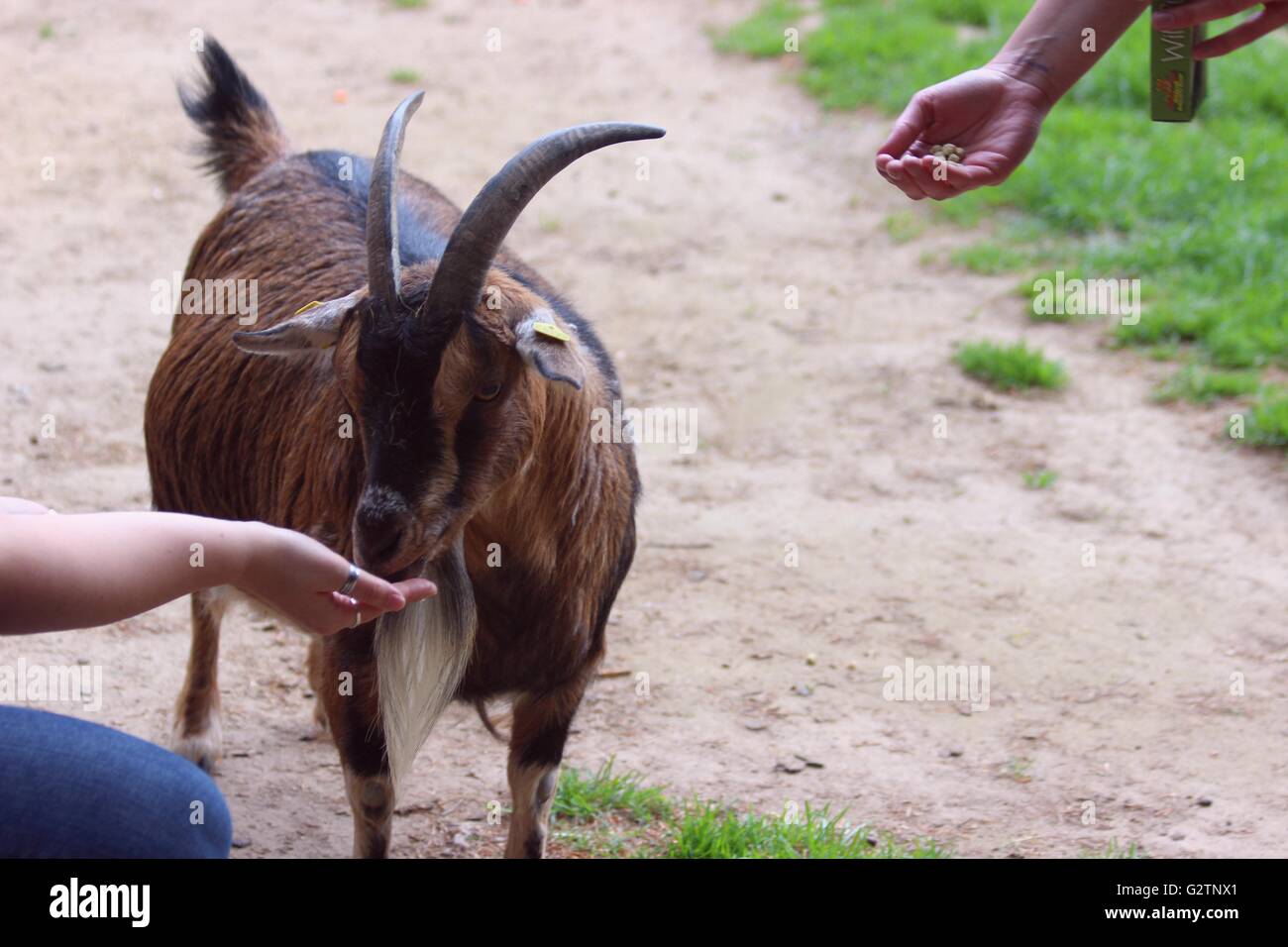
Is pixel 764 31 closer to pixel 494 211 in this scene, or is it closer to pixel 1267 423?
pixel 1267 423

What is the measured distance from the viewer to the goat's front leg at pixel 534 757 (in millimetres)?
3398

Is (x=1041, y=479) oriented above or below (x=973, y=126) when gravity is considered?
below

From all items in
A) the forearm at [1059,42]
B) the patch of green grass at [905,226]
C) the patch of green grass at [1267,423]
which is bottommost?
the patch of green grass at [1267,423]

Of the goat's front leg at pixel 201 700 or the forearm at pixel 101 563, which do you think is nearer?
the forearm at pixel 101 563

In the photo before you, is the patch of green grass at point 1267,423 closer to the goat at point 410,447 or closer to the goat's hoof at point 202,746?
the goat at point 410,447

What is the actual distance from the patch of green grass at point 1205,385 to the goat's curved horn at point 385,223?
389cm

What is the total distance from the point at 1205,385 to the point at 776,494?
1.96m

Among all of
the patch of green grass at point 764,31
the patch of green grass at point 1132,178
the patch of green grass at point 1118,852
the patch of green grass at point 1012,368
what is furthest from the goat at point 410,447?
the patch of green grass at point 764,31

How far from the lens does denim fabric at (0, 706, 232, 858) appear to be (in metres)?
1.99

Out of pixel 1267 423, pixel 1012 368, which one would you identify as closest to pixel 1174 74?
pixel 1267 423

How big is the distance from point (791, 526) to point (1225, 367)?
2254 mm

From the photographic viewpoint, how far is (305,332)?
303 cm

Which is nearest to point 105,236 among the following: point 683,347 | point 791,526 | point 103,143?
point 103,143

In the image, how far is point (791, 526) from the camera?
5117 mm
